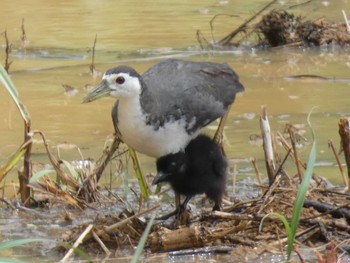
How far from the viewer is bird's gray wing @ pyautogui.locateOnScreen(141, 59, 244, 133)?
650cm

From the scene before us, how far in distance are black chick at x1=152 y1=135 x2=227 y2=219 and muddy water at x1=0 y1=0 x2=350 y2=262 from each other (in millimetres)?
1001

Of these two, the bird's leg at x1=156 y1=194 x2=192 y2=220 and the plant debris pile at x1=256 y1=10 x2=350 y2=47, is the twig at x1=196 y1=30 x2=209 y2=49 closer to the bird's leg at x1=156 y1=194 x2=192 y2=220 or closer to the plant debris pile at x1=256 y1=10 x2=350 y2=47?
the plant debris pile at x1=256 y1=10 x2=350 y2=47

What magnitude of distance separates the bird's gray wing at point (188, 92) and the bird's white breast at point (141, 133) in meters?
0.05

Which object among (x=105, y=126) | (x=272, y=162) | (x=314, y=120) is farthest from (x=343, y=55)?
(x=272, y=162)

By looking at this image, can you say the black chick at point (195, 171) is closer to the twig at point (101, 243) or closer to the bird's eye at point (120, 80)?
the bird's eye at point (120, 80)

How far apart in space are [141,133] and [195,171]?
15.5 inches

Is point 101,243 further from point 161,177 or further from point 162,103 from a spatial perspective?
point 162,103

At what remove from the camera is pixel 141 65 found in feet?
35.4

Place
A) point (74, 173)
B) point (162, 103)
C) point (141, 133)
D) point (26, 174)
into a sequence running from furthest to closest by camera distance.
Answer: point (74, 173) < point (26, 174) < point (162, 103) < point (141, 133)

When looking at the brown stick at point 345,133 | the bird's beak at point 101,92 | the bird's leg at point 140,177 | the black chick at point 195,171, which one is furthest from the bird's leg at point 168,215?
the brown stick at point 345,133

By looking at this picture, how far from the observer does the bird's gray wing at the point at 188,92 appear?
6500mm

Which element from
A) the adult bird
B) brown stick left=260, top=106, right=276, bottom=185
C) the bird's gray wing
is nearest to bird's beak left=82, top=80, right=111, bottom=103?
the adult bird

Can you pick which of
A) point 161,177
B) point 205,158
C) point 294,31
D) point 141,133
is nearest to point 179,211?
point 161,177

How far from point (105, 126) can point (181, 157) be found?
2.43 meters
